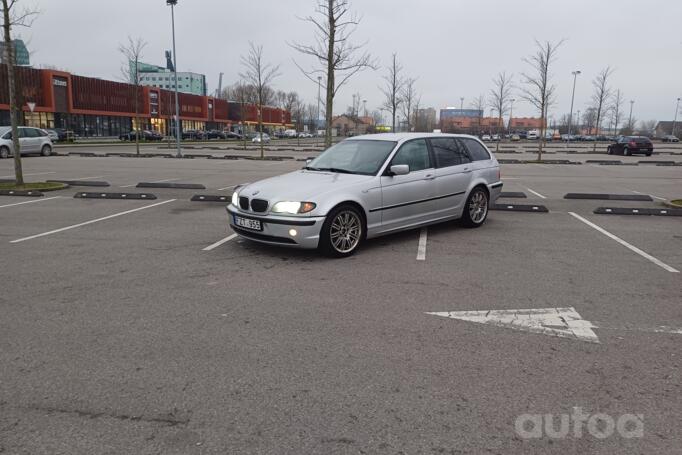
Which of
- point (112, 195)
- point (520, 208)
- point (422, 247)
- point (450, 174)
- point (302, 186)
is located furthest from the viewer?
point (112, 195)

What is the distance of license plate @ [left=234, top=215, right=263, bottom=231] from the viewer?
6761mm

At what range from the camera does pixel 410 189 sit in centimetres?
762

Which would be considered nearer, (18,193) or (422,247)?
(422,247)

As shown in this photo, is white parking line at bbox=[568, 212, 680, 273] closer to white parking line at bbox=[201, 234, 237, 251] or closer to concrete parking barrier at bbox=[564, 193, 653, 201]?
concrete parking barrier at bbox=[564, 193, 653, 201]

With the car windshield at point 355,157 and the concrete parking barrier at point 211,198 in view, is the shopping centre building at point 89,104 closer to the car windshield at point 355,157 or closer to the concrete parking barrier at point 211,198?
the concrete parking barrier at point 211,198

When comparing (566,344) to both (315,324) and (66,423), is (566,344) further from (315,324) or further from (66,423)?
(66,423)

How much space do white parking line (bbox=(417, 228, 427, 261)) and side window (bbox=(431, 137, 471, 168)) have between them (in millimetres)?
1096

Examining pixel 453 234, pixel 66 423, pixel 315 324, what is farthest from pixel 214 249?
pixel 66 423

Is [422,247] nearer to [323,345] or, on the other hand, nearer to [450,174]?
[450,174]

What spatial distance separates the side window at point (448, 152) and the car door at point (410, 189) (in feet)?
0.74

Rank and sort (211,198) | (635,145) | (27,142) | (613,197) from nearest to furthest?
(211,198) < (613,197) < (27,142) < (635,145)

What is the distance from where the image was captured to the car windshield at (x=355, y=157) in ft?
24.7

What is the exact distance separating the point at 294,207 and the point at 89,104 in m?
62.2

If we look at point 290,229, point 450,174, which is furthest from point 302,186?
point 450,174
